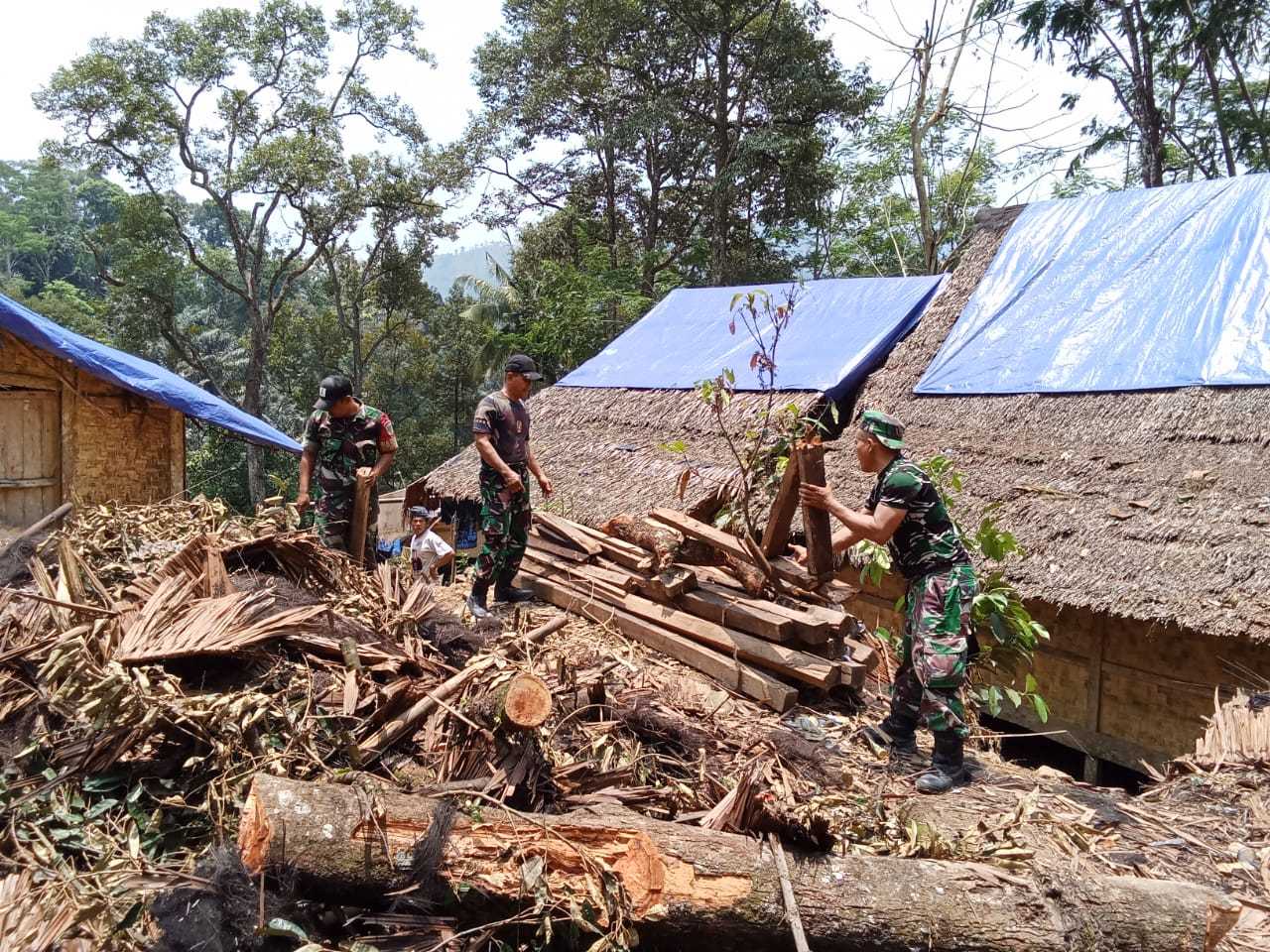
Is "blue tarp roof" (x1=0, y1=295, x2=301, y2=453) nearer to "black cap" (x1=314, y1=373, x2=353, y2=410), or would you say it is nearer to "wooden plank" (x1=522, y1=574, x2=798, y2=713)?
"black cap" (x1=314, y1=373, x2=353, y2=410)

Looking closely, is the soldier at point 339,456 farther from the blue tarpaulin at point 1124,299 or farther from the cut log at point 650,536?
the blue tarpaulin at point 1124,299

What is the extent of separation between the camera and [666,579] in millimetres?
5809

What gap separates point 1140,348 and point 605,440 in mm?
6226

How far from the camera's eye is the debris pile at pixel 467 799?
2811 mm

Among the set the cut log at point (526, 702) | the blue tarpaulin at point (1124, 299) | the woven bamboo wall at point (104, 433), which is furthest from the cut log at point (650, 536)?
the woven bamboo wall at point (104, 433)

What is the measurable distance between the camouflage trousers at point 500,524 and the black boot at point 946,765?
2.97 metres

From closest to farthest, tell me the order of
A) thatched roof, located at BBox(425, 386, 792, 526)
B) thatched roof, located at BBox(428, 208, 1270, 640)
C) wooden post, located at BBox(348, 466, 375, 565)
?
wooden post, located at BBox(348, 466, 375, 565) → thatched roof, located at BBox(428, 208, 1270, 640) → thatched roof, located at BBox(425, 386, 792, 526)

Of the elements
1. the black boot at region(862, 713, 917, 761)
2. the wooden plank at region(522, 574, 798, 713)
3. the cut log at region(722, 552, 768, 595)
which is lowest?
the black boot at region(862, 713, 917, 761)

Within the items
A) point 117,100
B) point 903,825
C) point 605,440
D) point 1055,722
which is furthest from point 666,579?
point 117,100

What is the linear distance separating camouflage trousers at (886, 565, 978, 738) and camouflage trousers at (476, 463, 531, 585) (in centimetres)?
270

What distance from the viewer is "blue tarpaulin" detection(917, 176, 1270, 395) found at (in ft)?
27.8

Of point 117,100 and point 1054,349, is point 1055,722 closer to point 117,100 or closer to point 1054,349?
point 1054,349

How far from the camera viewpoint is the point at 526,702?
11.0 feet

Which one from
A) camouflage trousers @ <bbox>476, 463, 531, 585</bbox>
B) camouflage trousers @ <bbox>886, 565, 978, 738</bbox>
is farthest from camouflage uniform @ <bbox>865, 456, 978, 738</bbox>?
camouflage trousers @ <bbox>476, 463, 531, 585</bbox>
